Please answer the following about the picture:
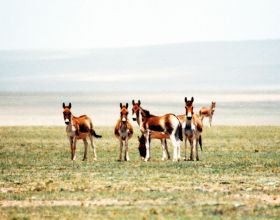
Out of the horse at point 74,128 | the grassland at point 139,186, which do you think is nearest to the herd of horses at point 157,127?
the horse at point 74,128

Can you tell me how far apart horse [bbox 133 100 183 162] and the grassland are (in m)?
0.90

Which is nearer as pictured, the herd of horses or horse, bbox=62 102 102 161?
the herd of horses

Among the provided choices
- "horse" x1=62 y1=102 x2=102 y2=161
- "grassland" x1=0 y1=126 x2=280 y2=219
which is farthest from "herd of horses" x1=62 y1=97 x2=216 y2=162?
"grassland" x1=0 y1=126 x2=280 y2=219

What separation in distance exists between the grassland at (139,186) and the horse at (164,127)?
0.90m

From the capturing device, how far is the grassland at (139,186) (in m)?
20.9

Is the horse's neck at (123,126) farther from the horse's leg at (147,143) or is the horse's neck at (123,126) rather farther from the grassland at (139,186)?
the grassland at (139,186)

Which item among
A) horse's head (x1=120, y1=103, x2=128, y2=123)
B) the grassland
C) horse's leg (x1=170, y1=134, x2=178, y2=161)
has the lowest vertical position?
the grassland

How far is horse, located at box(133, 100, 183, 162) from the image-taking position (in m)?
36.2

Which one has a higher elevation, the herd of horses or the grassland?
the herd of horses

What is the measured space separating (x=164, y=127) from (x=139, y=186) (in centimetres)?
1043

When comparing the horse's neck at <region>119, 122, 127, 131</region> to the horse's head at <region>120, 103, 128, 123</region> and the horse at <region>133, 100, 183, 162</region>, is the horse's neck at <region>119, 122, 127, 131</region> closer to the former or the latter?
the horse's head at <region>120, 103, 128, 123</region>

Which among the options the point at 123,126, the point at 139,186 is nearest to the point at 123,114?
the point at 123,126

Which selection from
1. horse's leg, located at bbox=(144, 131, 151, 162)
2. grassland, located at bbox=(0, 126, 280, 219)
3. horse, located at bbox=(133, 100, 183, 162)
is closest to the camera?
grassland, located at bbox=(0, 126, 280, 219)

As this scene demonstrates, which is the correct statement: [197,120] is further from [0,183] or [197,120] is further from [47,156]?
[0,183]
